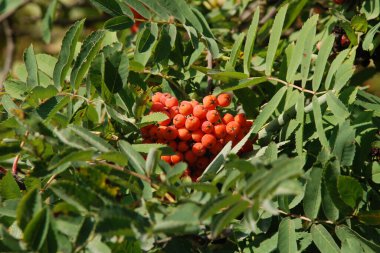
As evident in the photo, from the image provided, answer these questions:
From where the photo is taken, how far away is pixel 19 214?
40.5 inches

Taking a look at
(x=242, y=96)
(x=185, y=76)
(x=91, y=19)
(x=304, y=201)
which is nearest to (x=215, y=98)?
(x=242, y=96)

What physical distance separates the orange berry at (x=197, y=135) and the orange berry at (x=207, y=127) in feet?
0.04

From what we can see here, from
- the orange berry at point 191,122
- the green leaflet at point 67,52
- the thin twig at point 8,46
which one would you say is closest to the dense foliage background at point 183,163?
the green leaflet at point 67,52

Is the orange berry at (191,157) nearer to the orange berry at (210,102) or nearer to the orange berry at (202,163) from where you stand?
the orange berry at (202,163)

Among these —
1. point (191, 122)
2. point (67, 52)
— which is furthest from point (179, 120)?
point (67, 52)

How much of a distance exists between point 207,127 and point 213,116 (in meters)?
0.03

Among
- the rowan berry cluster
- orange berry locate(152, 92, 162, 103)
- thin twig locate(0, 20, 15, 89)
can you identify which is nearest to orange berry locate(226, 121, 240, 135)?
the rowan berry cluster

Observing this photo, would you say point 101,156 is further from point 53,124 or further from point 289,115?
point 289,115

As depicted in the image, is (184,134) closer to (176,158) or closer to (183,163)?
(176,158)

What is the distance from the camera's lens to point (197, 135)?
146 centimetres

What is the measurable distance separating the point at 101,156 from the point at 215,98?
1.58 feet

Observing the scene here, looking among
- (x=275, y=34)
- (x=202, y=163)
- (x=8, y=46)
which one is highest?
(x=275, y=34)

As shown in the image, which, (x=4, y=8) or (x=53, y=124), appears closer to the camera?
(x=53, y=124)

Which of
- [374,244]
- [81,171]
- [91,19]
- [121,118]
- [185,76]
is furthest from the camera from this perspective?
[91,19]
